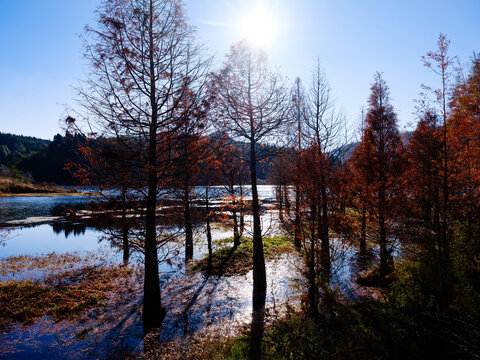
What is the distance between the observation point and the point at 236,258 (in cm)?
1659

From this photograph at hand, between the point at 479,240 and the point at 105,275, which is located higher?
the point at 479,240

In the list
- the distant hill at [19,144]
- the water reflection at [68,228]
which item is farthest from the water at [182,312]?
the distant hill at [19,144]

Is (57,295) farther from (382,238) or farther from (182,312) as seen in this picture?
(382,238)

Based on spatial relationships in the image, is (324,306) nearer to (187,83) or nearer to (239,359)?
(239,359)

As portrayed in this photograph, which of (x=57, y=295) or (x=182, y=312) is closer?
(x=182, y=312)

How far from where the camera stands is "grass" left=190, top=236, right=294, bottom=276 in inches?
581

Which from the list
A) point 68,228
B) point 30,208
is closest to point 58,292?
point 68,228

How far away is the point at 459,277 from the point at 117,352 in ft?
36.1

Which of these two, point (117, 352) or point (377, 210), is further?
point (377, 210)

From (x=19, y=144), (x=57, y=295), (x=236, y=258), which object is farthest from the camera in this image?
(x=19, y=144)

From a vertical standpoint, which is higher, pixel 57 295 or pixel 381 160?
pixel 381 160

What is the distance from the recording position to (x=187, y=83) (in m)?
8.59

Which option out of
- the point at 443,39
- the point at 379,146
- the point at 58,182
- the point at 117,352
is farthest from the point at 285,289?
the point at 58,182

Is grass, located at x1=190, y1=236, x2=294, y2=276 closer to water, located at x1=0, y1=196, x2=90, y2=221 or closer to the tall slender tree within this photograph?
the tall slender tree
